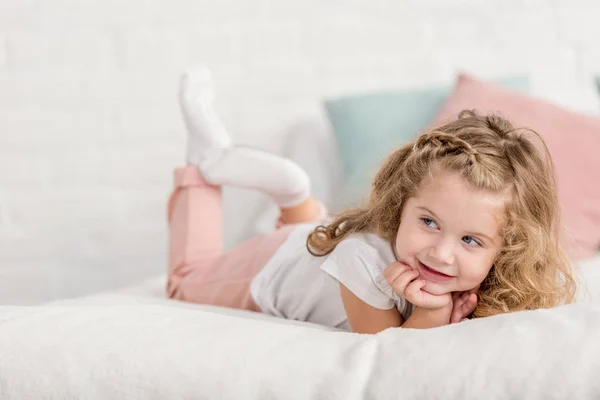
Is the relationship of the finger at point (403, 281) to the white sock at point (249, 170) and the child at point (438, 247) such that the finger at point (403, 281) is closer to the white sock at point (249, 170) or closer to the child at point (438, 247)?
the child at point (438, 247)

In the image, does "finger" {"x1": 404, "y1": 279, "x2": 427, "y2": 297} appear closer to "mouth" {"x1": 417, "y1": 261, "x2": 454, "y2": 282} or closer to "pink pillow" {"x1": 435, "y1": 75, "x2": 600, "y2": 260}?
"mouth" {"x1": 417, "y1": 261, "x2": 454, "y2": 282}

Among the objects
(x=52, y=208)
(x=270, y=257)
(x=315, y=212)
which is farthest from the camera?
(x=52, y=208)

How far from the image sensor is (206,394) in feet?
2.42

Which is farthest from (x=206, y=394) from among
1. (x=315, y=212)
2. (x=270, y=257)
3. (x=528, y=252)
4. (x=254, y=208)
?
(x=254, y=208)

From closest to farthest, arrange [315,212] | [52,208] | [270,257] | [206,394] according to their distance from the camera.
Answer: [206,394], [270,257], [315,212], [52,208]

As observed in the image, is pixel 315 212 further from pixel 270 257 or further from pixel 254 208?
pixel 254 208

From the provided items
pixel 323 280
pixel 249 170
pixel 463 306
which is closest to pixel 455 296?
pixel 463 306

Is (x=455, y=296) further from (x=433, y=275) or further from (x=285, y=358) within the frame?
(x=285, y=358)

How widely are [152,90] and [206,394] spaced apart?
5.28ft

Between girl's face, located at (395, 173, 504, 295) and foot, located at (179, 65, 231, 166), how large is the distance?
23.8 inches

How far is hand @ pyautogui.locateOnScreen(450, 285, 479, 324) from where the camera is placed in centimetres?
108

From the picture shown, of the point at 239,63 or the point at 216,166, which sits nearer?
the point at 216,166

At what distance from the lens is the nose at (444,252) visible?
99 cm

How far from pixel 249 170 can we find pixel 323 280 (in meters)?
0.34
